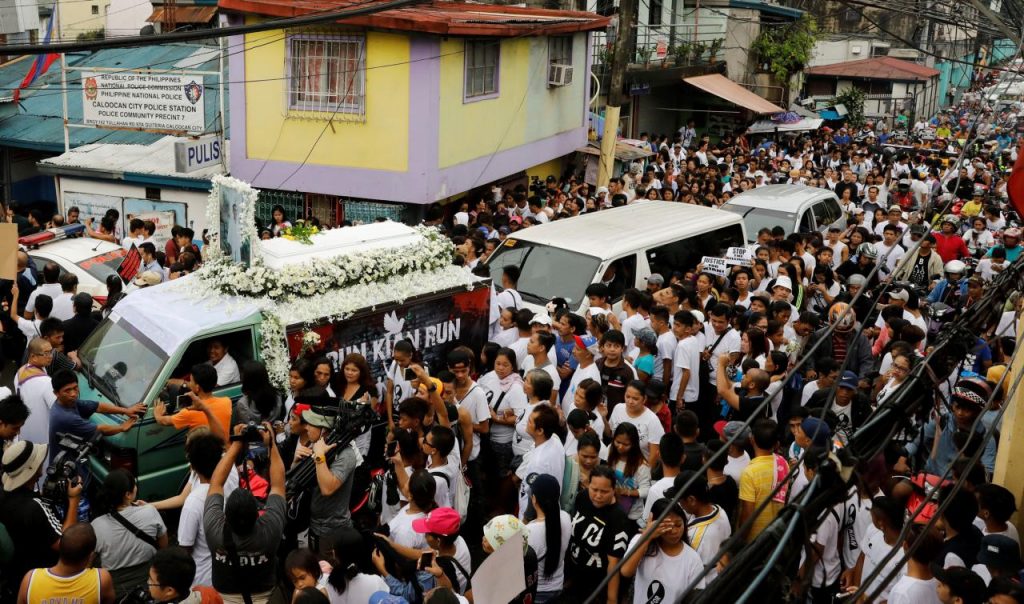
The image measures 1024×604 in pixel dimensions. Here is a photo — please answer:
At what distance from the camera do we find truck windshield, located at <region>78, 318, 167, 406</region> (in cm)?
764

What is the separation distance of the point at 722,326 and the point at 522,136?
9965mm

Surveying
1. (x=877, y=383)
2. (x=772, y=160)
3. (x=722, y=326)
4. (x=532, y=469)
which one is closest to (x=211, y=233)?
(x=532, y=469)

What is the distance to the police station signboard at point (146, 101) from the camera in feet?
48.2

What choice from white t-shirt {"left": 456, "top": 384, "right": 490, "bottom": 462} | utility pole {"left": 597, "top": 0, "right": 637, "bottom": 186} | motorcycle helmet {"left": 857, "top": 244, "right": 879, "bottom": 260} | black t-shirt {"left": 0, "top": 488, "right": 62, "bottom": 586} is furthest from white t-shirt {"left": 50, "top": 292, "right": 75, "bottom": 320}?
utility pole {"left": 597, "top": 0, "right": 637, "bottom": 186}

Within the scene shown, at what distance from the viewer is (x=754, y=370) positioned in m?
7.88

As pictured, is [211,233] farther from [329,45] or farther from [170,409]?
[329,45]

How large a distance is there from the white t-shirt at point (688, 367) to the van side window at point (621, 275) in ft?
6.67

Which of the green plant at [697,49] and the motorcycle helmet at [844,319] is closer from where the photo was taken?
the motorcycle helmet at [844,319]

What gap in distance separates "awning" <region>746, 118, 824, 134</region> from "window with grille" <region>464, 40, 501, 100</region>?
16.0 meters

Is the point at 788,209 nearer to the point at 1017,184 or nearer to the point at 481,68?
the point at 481,68

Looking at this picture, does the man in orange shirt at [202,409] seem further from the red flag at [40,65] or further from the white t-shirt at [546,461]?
the red flag at [40,65]

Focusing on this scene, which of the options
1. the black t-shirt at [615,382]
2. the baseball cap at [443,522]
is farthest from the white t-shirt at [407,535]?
the black t-shirt at [615,382]

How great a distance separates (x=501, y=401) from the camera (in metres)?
7.83

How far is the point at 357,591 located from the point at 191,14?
73.9 feet
